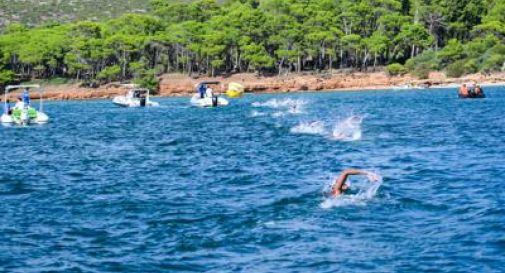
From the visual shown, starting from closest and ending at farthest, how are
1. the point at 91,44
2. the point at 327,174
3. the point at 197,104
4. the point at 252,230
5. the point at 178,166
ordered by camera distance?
the point at 252,230 → the point at 327,174 → the point at 178,166 → the point at 197,104 → the point at 91,44

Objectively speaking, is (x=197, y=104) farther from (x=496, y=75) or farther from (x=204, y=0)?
(x=204, y=0)

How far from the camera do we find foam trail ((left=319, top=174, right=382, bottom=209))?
25.2 meters

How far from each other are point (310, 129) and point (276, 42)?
308ft

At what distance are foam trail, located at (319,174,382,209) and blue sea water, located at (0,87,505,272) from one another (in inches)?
3.7

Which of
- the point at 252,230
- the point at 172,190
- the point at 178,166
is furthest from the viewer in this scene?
the point at 178,166

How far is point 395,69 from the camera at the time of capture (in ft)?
447

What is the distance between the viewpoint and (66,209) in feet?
88.2

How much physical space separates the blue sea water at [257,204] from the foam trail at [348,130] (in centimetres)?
70

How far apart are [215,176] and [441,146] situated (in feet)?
42.0

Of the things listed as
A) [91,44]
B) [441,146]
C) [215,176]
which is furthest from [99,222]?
[91,44]

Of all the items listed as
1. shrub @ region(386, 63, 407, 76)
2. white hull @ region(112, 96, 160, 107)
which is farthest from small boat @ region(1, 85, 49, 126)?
shrub @ region(386, 63, 407, 76)

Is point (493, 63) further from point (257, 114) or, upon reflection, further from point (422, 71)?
point (257, 114)

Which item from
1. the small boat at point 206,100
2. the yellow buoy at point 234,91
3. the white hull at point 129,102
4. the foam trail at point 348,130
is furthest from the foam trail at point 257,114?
the yellow buoy at point 234,91

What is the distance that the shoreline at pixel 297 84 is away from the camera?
127 m
